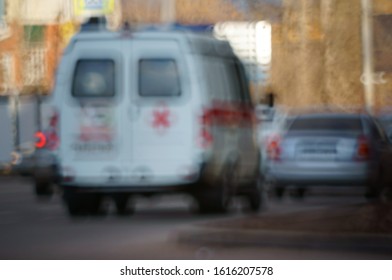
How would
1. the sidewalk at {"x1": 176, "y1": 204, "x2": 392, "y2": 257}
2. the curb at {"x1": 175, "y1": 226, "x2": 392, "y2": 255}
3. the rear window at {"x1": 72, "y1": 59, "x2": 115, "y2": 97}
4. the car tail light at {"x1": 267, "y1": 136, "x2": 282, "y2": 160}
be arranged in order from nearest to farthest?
the curb at {"x1": 175, "y1": 226, "x2": 392, "y2": 255} < the sidewalk at {"x1": 176, "y1": 204, "x2": 392, "y2": 257} < the rear window at {"x1": 72, "y1": 59, "x2": 115, "y2": 97} < the car tail light at {"x1": 267, "y1": 136, "x2": 282, "y2": 160}

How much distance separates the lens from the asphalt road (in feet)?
52.7

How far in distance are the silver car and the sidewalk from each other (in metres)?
6.91

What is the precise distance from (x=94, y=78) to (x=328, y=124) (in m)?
7.08

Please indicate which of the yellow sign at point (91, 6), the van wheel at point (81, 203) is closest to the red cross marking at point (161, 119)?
the van wheel at point (81, 203)

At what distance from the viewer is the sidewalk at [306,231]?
52.7 feet

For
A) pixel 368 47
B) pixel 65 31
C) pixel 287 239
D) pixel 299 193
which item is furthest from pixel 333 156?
pixel 65 31

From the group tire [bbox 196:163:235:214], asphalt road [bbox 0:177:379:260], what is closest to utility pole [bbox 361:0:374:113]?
asphalt road [bbox 0:177:379:260]

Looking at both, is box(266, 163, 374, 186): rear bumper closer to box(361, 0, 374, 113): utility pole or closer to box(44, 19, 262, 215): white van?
box(44, 19, 262, 215): white van

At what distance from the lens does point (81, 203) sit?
23359 mm

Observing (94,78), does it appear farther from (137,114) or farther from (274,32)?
(274,32)

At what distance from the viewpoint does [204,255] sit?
16094mm

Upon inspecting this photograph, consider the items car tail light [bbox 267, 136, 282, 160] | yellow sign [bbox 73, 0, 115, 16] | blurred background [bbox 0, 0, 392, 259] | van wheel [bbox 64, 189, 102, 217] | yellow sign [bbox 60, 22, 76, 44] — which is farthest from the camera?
yellow sign [bbox 60, 22, 76, 44]
